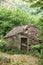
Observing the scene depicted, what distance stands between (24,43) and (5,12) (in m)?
5.50

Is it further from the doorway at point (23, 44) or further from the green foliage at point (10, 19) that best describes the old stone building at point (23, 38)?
the green foliage at point (10, 19)

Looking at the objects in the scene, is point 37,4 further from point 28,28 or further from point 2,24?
point 2,24

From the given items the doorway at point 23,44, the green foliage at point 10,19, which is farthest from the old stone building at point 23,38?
the green foliage at point 10,19

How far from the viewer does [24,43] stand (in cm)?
Answer: 1931

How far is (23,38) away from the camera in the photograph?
1920 centimetres

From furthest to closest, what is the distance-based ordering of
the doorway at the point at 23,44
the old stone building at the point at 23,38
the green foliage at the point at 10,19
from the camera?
the green foliage at the point at 10,19, the doorway at the point at 23,44, the old stone building at the point at 23,38

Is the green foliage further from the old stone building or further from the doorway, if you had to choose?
the doorway

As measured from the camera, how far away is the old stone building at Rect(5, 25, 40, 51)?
18547 mm

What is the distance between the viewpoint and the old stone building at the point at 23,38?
60.8ft

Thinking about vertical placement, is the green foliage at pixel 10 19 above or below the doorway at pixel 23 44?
above

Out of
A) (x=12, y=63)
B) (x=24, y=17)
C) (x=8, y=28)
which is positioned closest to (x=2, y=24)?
(x=8, y=28)

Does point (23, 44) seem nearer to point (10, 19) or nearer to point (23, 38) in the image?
point (23, 38)

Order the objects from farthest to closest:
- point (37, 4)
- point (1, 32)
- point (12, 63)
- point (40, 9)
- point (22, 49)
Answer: point (1, 32) < point (22, 49) < point (12, 63) < point (40, 9) < point (37, 4)

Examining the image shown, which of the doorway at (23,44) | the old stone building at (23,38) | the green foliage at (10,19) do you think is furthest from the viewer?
the green foliage at (10,19)
